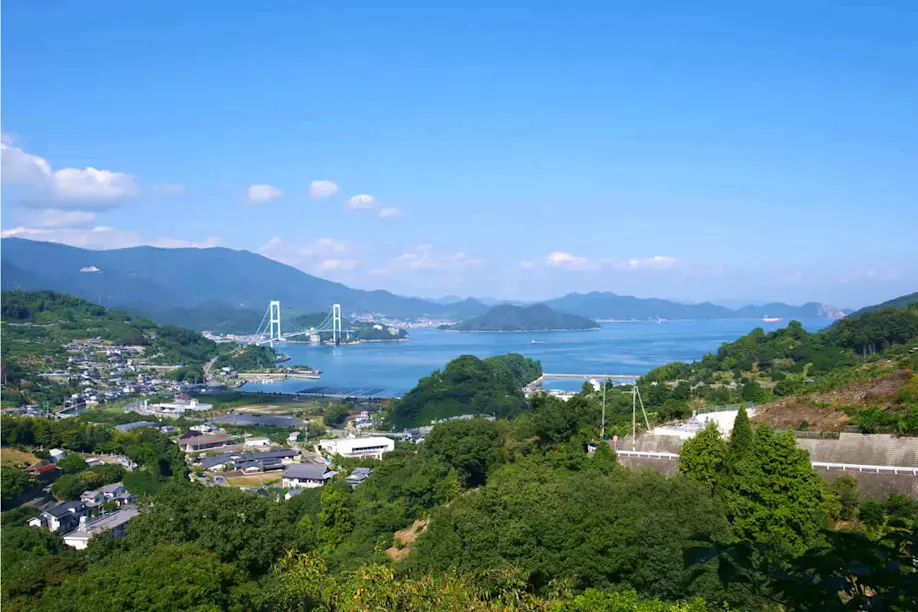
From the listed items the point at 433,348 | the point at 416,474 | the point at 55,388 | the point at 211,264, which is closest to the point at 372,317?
the point at 211,264

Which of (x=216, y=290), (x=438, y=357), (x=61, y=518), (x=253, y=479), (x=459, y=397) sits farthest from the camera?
(x=216, y=290)

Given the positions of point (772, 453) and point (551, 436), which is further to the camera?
point (551, 436)

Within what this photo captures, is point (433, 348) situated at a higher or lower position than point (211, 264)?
lower

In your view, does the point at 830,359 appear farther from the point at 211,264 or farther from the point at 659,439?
the point at 211,264

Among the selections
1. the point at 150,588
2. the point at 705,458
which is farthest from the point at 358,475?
the point at 150,588

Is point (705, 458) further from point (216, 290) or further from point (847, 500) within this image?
point (216, 290)

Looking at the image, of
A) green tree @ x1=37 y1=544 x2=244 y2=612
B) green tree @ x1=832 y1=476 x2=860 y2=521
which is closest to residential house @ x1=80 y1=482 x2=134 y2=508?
green tree @ x1=37 y1=544 x2=244 y2=612
